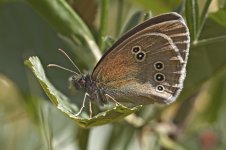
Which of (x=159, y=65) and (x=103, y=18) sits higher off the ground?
(x=103, y=18)

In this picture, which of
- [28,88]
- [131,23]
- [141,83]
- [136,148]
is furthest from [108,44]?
[136,148]

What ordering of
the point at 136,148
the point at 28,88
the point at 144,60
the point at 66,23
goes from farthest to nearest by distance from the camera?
the point at 136,148, the point at 28,88, the point at 144,60, the point at 66,23

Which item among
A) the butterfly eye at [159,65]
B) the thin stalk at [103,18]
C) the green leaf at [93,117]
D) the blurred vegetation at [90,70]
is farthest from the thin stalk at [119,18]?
the green leaf at [93,117]

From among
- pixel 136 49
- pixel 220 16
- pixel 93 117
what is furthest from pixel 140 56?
pixel 93 117

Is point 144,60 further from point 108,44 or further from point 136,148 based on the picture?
point 136,148

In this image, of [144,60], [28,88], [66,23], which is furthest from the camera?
[28,88]

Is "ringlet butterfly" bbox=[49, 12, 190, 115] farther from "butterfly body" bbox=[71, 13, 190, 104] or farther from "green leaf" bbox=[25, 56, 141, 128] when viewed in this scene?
"green leaf" bbox=[25, 56, 141, 128]

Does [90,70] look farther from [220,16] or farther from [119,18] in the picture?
[220,16]
